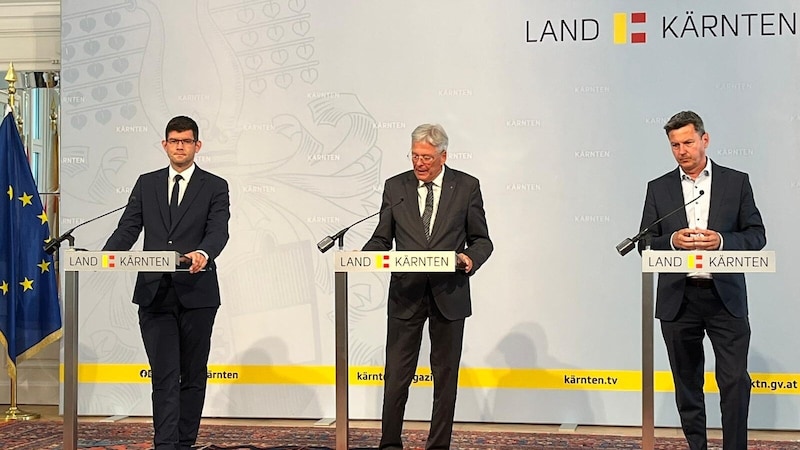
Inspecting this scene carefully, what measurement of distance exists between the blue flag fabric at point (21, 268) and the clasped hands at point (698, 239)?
14.3 ft

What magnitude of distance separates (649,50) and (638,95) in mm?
286

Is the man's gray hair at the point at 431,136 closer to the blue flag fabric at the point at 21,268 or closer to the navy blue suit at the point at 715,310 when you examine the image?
the navy blue suit at the point at 715,310

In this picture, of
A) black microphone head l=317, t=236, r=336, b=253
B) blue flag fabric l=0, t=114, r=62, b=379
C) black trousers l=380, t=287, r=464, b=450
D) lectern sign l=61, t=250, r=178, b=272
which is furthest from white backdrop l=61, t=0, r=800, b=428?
black microphone head l=317, t=236, r=336, b=253

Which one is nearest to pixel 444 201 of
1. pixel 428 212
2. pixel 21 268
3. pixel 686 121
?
pixel 428 212

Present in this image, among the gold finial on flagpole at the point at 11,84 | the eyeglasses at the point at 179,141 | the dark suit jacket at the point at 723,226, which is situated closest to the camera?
the dark suit jacket at the point at 723,226

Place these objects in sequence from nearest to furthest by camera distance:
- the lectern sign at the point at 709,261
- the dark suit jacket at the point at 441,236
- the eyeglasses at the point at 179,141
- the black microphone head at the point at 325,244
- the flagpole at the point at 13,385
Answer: the lectern sign at the point at 709,261 < the black microphone head at the point at 325,244 < the dark suit jacket at the point at 441,236 < the eyeglasses at the point at 179,141 < the flagpole at the point at 13,385

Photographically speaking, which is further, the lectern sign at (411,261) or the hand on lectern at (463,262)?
the hand on lectern at (463,262)

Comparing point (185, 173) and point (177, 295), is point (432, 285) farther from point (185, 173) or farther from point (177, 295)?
point (185, 173)

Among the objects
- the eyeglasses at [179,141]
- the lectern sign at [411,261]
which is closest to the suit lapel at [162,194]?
the eyeglasses at [179,141]

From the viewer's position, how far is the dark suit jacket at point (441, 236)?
14.9 feet

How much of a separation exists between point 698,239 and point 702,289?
327 mm

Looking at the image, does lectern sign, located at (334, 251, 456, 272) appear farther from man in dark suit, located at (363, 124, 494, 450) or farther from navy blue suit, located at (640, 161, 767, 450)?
navy blue suit, located at (640, 161, 767, 450)

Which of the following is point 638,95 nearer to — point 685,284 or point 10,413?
point 685,284

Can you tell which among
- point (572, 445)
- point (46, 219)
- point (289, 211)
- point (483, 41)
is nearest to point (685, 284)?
point (572, 445)
